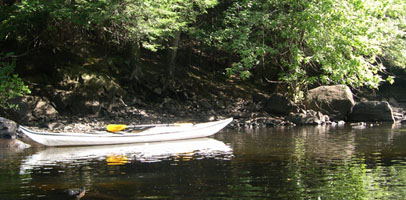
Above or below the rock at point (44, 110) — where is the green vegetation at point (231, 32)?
above

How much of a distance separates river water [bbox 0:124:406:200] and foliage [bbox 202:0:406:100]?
5.55m

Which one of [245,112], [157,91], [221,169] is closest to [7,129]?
[157,91]

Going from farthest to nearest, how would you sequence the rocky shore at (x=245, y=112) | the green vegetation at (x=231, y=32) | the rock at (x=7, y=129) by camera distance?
the rocky shore at (x=245, y=112), the green vegetation at (x=231, y=32), the rock at (x=7, y=129)

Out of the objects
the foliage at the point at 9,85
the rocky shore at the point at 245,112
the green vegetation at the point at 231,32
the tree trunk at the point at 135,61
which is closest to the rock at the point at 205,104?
the rocky shore at the point at 245,112

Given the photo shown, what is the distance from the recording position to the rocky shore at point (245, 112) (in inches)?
918

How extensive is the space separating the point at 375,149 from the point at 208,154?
219 inches

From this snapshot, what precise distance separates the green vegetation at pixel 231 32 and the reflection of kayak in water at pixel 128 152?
18.7 ft

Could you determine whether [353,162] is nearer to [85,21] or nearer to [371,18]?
[371,18]

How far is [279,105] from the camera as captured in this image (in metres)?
27.5

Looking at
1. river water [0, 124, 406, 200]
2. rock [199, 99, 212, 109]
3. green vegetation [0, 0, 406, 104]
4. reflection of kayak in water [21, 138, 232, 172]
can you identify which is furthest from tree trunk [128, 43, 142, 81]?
river water [0, 124, 406, 200]

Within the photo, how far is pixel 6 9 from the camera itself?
22547mm

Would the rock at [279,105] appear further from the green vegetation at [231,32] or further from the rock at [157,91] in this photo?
the rock at [157,91]

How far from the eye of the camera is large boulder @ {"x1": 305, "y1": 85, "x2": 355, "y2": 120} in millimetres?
27406

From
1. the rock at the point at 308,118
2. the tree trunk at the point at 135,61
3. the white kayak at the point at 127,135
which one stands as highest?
the tree trunk at the point at 135,61
